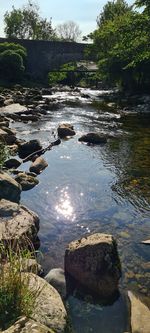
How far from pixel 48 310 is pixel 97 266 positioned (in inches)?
84.1

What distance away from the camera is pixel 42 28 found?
10756 cm

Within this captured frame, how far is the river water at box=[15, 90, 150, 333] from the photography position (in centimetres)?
807

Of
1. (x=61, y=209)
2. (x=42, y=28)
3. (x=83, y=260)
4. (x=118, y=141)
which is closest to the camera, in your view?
(x=83, y=260)

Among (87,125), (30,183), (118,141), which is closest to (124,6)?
(87,125)

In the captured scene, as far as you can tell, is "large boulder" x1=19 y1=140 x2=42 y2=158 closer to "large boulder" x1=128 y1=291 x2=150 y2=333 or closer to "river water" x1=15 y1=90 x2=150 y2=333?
"river water" x1=15 y1=90 x2=150 y2=333

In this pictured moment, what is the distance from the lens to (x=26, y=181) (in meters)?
13.5

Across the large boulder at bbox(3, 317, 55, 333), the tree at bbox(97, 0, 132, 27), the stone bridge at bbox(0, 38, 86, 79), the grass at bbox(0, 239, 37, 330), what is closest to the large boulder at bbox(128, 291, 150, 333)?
the grass at bbox(0, 239, 37, 330)

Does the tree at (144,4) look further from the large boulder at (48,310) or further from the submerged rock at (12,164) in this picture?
the large boulder at (48,310)

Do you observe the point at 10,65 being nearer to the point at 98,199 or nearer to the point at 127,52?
the point at 127,52

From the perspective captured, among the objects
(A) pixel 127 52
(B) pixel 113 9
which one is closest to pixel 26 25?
(B) pixel 113 9

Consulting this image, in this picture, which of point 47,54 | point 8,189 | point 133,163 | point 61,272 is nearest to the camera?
point 61,272

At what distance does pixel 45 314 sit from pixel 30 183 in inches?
332

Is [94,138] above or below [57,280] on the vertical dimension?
above

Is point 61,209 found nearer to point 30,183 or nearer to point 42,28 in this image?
point 30,183
